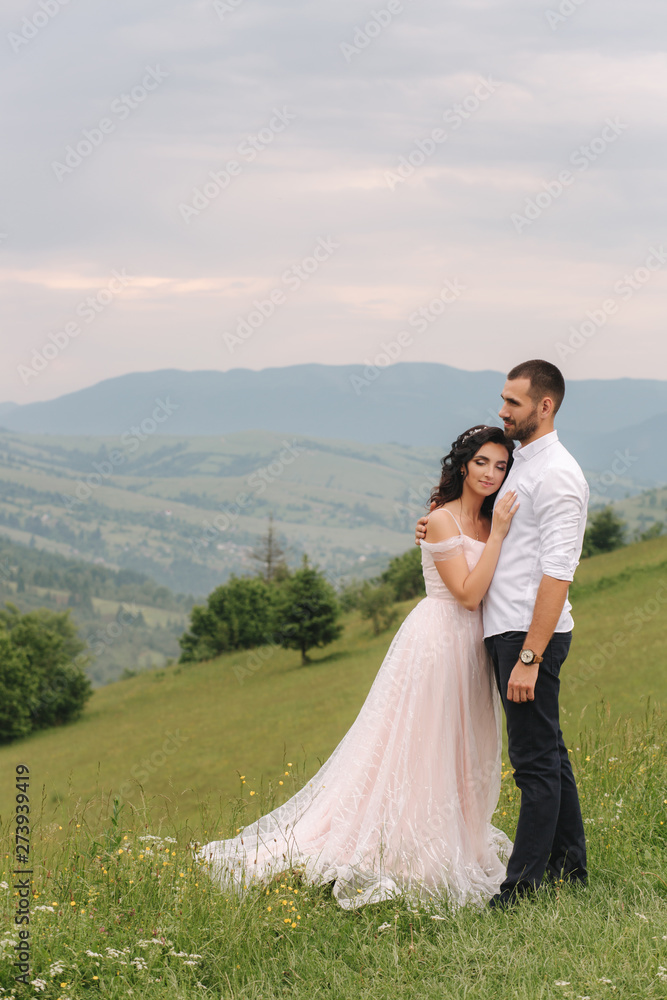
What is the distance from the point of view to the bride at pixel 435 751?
4.66 meters

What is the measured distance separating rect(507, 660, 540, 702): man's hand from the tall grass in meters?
0.99

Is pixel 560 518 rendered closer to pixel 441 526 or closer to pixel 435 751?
pixel 441 526

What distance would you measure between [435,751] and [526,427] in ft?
6.52

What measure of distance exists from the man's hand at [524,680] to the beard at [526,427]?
1.25 metres

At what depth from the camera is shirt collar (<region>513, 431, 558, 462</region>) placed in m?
4.53

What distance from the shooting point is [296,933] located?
12.5 ft

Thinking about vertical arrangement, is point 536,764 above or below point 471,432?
below

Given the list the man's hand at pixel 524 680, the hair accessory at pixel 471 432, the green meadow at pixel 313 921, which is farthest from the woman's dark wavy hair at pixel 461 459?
the green meadow at pixel 313 921

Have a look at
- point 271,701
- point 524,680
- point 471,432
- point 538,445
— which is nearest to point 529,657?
point 524,680

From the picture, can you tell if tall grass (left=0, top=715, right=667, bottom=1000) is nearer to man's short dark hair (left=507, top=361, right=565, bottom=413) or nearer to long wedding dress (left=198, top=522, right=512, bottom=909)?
long wedding dress (left=198, top=522, right=512, bottom=909)

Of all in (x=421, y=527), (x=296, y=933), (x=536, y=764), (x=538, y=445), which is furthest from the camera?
(x=421, y=527)

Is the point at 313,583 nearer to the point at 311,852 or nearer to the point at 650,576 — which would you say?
the point at 650,576

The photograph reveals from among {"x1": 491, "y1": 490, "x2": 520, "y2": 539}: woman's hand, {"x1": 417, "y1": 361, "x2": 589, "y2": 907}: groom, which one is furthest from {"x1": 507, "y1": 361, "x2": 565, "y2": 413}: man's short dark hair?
{"x1": 491, "y1": 490, "x2": 520, "y2": 539}: woman's hand

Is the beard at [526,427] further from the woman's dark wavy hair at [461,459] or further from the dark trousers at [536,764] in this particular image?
the dark trousers at [536,764]
